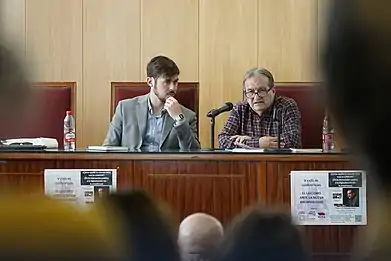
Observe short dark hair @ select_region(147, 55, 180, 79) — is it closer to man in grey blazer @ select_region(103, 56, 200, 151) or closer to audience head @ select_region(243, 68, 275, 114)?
man in grey blazer @ select_region(103, 56, 200, 151)

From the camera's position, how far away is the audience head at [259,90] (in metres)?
2.16

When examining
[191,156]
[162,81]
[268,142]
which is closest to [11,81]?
[191,156]

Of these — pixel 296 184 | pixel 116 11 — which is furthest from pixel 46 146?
→ pixel 116 11

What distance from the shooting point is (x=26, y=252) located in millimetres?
163

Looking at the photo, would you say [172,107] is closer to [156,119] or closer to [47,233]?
[156,119]

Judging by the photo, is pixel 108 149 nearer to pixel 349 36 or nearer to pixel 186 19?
pixel 186 19

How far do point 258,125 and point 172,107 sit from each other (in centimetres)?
29

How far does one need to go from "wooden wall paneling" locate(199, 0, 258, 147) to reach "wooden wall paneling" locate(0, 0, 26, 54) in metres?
2.61

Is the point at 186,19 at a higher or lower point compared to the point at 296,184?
higher

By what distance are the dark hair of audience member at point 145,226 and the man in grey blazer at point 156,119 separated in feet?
5.77

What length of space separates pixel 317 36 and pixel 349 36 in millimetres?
12

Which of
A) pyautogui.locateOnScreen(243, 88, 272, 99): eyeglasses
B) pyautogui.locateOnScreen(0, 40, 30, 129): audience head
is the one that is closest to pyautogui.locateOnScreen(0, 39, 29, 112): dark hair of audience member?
pyautogui.locateOnScreen(0, 40, 30, 129): audience head

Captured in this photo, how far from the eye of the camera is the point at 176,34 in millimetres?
2852

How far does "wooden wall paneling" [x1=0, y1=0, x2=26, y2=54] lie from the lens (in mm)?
163
